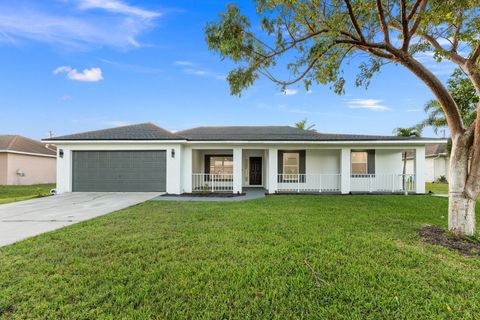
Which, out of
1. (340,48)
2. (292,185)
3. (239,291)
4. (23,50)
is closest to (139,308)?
(239,291)

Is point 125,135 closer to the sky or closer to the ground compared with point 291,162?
closer to the sky

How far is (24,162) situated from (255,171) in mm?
20072

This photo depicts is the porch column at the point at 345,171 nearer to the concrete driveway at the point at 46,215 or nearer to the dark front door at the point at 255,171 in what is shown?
the dark front door at the point at 255,171

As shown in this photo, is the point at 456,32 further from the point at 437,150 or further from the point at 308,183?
the point at 437,150

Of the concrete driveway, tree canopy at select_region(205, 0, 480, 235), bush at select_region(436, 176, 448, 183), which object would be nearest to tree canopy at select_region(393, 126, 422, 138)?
bush at select_region(436, 176, 448, 183)

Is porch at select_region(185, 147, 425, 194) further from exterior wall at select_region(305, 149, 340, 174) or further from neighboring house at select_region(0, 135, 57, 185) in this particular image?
neighboring house at select_region(0, 135, 57, 185)

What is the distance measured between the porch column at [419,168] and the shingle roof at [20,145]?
93.6 feet

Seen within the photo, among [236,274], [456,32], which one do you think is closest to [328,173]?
[456,32]

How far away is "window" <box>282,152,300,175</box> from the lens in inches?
548

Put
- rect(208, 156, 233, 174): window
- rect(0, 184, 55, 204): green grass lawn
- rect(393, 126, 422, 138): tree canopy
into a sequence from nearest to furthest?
1. rect(0, 184, 55, 204): green grass lawn
2. rect(208, 156, 233, 174): window
3. rect(393, 126, 422, 138): tree canopy

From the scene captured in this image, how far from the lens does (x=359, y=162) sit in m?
13.7

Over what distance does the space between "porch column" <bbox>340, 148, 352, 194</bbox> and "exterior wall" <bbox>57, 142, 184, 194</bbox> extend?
341 inches

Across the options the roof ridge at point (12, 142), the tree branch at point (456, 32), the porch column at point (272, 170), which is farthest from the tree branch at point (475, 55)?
the roof ridge at point (12, 142)

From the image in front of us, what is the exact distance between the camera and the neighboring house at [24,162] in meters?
18.5
